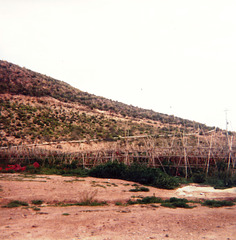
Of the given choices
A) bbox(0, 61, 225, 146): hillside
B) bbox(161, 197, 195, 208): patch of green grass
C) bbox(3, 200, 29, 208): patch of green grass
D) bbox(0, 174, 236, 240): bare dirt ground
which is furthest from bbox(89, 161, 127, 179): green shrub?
bbox(0, 61, 225, 146): hillside

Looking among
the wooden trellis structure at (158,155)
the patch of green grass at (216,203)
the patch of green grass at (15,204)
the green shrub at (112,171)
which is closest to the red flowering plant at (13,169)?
the wooden trellis structure at (158,155)

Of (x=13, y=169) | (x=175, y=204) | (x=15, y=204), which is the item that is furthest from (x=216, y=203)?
(x=13, y=169)

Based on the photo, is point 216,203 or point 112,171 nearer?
point 216,203

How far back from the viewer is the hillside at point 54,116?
32.0m

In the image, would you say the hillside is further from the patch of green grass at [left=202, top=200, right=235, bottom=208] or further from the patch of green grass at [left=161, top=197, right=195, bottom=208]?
the patch of green grass at [left=202, top=200, right=235, bottom=208]

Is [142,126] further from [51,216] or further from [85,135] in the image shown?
[51,216]

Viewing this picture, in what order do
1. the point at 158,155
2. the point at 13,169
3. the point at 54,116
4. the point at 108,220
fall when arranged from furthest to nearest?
the point at 54,116, the point at 13,169, the point at 158,155, the point at 108,220

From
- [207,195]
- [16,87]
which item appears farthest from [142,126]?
[207,195]

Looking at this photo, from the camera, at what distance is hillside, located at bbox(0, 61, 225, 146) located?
3198 centimetres

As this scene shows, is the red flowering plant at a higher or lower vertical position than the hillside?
lower

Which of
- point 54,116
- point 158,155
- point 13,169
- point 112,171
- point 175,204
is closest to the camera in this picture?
point 175,204

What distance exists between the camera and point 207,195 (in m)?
10.5

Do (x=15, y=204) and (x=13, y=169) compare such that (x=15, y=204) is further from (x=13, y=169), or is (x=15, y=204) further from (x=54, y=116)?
(x=54, y=116)

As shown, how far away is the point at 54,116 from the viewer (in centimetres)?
3928
